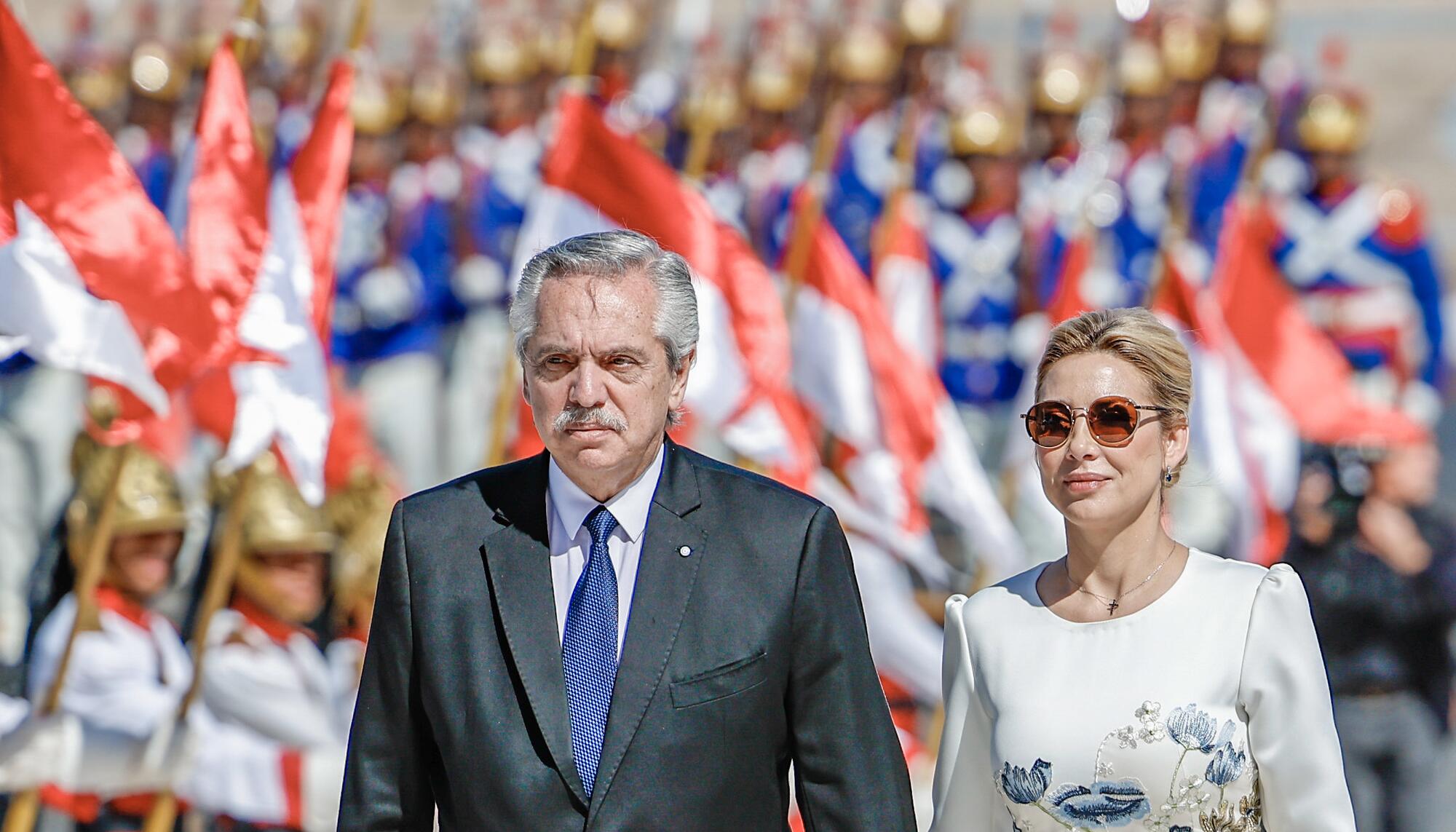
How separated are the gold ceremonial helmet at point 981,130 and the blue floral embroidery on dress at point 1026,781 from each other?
24.9 ft

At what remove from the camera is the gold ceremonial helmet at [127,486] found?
6.80 metres

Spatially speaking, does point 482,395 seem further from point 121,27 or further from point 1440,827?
point 1440,827

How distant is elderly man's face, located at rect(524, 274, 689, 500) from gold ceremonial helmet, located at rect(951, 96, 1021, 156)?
25.1 ft

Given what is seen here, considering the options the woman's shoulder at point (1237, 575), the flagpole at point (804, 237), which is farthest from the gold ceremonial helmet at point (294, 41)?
the woman's shoulder at point (1237, 575)

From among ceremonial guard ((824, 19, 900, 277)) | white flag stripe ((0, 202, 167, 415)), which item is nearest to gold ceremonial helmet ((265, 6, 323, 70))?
ceremonial guard ((824, 19, 900, 277))

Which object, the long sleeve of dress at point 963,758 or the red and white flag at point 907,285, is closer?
the long sleeve of dress at point 963,758

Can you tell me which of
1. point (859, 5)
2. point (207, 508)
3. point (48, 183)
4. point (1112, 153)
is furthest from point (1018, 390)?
point (48, 183)

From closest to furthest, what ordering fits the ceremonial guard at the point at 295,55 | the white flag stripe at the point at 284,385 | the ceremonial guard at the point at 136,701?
the white flag stripe at the point at 284,385
the ceremonial guard at the point at 136,701
the ceremonial guard at the point at 295,55

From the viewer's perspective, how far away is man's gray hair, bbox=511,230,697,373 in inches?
93.3

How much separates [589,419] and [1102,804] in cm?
81

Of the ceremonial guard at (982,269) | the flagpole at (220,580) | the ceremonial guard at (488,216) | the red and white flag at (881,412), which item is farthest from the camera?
the ceremonial guard at (488,216)

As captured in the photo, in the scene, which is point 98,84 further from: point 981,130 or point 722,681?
point 722,681

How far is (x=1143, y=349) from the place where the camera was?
98.1 inches

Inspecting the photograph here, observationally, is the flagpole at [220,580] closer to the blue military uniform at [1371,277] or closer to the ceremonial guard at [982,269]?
the ceremonial guard at [982,269]
